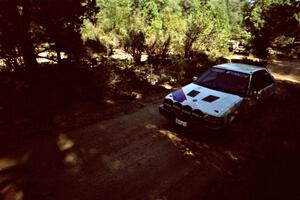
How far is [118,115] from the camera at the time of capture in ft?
28.0

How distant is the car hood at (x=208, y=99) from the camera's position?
6.71 m

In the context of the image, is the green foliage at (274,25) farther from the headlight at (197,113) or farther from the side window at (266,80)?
the headlight at (197,113)

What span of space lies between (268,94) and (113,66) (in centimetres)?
709

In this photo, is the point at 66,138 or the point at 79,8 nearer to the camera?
the point at 66,138

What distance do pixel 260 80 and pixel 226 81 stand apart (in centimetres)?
151

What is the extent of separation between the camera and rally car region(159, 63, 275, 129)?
21.9 ft

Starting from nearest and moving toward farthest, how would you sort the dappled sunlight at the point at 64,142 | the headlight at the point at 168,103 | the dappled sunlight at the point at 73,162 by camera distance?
1. the dappled sunlight at the point at 73,162
2. the dappled sunlight at the point at 64,142
3. the headlight at the point at 168,103

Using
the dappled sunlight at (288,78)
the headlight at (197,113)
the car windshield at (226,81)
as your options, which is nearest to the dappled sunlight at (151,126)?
the headlight at (197,113)

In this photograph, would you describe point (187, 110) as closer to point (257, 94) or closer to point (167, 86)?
point (257, 94)

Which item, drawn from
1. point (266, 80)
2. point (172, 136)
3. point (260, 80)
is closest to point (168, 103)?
point (172, 136)

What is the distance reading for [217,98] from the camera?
7156mm

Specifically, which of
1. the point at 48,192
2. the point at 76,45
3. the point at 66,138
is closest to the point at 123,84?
the point at 76,45

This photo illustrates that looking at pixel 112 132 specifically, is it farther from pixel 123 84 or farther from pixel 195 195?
pixel 123 84

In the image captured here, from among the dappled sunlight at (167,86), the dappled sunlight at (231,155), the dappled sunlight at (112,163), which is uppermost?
the dappled sunlight at (167,86)
